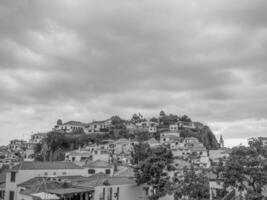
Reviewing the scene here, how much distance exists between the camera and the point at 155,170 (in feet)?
101

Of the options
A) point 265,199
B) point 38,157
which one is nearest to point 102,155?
point 38,157

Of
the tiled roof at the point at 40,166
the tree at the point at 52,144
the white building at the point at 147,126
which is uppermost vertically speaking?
the white building at the point at 147,126

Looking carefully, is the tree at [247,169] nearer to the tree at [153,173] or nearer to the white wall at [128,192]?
the tree at [153,173]

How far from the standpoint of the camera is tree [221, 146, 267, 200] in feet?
55.9

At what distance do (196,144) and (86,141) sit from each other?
3701 centimetres

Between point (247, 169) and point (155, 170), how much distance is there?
14.8 m

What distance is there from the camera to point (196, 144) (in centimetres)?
7981

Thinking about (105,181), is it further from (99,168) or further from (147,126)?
(147,126)

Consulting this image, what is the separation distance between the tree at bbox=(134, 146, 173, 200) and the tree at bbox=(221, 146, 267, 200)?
13.0 meters

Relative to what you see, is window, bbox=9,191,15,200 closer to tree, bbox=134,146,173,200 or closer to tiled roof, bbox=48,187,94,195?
tiled roof, bbox=48,187,94,195

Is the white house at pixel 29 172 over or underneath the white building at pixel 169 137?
underneath

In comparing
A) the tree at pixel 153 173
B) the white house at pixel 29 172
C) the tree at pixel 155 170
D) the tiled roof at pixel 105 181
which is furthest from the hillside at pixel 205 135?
the tree at pixel 153 173

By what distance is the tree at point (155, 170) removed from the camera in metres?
30.7

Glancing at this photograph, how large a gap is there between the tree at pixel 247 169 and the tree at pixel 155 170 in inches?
513
